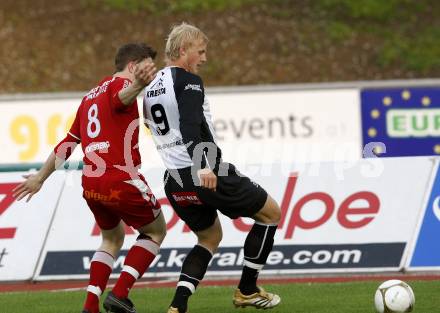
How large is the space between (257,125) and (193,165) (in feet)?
34.7

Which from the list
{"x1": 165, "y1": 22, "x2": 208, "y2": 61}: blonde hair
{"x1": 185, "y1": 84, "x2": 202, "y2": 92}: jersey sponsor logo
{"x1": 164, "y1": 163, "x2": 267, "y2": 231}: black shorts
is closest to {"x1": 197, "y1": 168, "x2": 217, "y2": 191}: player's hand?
{"x1": 164, "y1": 163, "x2": 267, "y2": 231}: black shorts

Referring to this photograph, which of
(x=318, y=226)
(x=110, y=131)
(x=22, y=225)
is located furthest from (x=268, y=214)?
(x=22, y=225)

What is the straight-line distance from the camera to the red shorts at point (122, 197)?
289 inches

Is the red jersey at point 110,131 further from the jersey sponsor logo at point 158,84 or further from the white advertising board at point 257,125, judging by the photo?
the white advertising board at point 257,125

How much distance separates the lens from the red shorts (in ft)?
24.0

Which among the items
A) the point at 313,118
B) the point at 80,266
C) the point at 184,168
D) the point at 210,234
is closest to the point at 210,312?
the point at 210,234

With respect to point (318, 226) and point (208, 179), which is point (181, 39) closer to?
point (208, 179)

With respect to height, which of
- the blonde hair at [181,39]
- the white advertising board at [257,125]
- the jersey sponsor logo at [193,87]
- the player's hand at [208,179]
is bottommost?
the white advertising board at [257,125]

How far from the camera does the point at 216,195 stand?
287 inches

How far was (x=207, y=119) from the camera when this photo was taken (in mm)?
7383

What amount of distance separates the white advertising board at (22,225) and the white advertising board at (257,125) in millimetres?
6667

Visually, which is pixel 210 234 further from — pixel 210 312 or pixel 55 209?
pixel 55 209

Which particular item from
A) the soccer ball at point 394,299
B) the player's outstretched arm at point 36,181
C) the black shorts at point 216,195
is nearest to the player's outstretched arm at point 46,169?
the player's outstretched arm at point 36,181

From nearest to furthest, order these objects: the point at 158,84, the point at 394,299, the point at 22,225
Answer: the point at 394,299
the point at 158,84
the point at 22,225
